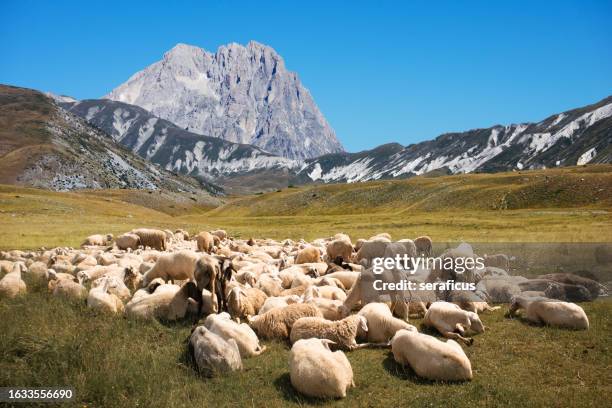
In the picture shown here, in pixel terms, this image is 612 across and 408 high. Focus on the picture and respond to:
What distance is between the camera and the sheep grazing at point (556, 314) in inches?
460

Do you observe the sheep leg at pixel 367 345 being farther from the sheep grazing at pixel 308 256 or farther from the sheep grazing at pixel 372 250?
the sheep grazing at pixel 372 250

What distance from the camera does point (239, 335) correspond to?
1048cm

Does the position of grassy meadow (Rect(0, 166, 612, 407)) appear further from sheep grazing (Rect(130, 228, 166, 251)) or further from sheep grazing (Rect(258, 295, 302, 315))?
sheep grazing (Rect(130, 228, 166, 251))

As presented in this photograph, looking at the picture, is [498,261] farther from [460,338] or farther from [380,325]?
[380,325]

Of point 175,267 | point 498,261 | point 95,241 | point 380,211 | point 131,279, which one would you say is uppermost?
point 175,267

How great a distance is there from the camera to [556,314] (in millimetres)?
11938

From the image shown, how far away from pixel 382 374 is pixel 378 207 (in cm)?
9980

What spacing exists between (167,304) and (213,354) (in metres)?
4.41

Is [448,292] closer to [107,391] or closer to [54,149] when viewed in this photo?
[107,391]

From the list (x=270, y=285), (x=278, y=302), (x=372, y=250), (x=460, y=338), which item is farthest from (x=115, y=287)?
(x=372, y=250)

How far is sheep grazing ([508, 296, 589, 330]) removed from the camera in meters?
11.7

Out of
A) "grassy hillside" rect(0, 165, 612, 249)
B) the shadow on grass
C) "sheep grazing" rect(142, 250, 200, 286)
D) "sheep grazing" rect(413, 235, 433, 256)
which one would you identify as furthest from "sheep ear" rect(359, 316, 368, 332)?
"grassy hillside" rect(0, 165, 612, 249)

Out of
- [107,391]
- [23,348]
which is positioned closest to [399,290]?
[107,391]

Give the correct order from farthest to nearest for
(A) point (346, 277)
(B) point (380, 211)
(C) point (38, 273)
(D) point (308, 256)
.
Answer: (B) point (380, 211), (D) point (308, 256), (C) point (38, 273), (A) point (346, 277)
